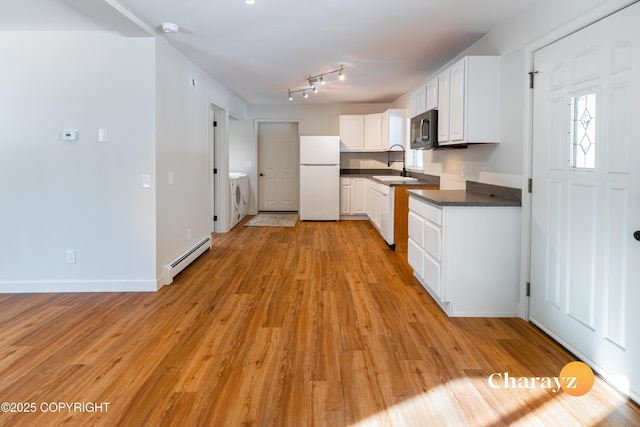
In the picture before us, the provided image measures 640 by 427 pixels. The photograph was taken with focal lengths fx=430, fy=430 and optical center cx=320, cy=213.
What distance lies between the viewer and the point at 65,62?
148 inches

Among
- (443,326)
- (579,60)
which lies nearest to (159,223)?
(443,326)

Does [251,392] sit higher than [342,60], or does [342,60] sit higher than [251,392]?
[342,60]

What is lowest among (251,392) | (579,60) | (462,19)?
(251,392)

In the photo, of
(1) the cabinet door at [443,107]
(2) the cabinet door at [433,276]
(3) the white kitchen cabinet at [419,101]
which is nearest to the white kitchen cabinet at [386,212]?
(3) the white kitchen cabinet at [419,101]

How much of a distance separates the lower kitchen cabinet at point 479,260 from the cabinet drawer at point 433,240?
22mm

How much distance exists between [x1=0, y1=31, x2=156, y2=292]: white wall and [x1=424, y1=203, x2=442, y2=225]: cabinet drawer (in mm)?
2463

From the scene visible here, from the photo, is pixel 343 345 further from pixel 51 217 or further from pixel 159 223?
pixel 51 217

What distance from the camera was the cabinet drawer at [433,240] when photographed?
3.35 metres

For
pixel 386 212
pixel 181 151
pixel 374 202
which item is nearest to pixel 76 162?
pixel 181 151

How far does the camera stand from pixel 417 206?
4.06 metres

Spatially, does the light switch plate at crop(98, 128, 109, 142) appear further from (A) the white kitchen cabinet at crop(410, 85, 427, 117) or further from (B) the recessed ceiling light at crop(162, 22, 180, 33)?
(A) the white kitchen cabinet at crop(410, 85, 427, 117)

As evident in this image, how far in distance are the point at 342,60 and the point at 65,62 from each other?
2.84 m

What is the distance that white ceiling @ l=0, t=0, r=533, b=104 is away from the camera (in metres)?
3.22

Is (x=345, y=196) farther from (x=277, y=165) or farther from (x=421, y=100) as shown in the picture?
(x=421, y=100)
